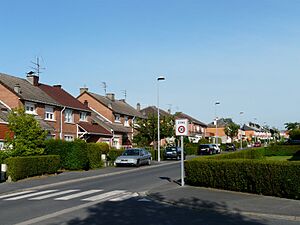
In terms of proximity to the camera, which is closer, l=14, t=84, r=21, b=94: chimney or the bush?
the bush

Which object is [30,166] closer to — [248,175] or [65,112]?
[248,175]

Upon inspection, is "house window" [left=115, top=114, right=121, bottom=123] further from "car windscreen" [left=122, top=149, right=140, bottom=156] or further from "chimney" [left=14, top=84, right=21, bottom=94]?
"car windscreen" [left=122, top=149, right=140, bottom=156]

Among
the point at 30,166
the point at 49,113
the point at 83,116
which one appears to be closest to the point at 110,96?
the point at 83,116

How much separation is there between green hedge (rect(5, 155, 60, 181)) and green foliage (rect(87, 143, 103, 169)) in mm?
4629

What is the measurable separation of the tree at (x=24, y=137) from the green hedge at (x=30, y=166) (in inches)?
42.8

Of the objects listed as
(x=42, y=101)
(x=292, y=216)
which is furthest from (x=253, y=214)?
(x=42, y=101)

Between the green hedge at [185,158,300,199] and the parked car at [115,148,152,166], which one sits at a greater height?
the parked car at [115,148,152,166]

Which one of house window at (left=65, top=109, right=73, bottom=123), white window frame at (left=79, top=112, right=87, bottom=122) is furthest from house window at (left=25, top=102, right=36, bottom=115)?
white window frame at (left=79, top=112, right=87, bottom=122)

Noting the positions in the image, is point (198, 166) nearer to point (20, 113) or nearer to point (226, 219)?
point (226, 219)

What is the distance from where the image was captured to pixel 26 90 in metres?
41.2

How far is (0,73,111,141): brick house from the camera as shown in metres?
38.5

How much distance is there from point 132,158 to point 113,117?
23.2 metres

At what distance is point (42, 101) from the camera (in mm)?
40281

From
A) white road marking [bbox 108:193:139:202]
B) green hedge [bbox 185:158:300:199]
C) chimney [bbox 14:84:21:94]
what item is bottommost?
white road marking [bbox 108:193:139:202]
